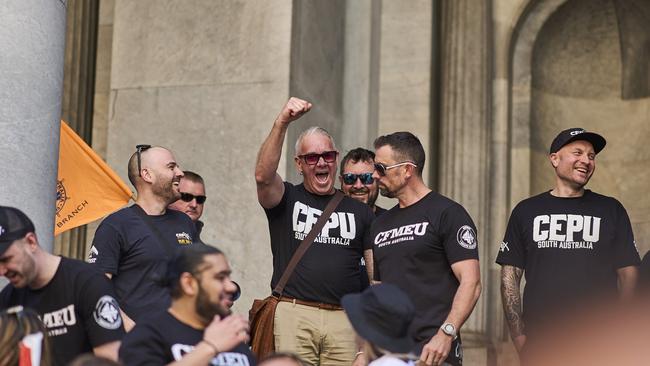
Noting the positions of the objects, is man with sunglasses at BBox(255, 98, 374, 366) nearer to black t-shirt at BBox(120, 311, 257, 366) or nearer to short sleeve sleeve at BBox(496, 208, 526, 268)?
short sleeve sleeve at BBox(496, 208, 526, 268)

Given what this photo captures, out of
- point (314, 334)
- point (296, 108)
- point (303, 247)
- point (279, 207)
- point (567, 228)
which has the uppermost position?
point (296, 108)

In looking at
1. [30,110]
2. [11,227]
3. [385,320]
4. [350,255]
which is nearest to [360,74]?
[350,255]

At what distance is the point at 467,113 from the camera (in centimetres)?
1259

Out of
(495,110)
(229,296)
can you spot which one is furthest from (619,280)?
(495,110)

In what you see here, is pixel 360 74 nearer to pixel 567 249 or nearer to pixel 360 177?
pixel 360 177

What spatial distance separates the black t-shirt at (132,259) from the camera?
310 inches

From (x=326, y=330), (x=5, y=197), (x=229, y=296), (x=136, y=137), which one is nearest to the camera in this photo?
(x=229, y=296)

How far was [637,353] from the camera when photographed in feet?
25.9

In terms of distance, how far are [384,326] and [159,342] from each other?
995 millimetres

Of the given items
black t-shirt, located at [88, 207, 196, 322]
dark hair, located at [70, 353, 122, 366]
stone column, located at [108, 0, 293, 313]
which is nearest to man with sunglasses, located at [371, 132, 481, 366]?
black t-shirt, located at [88, 207, 196, 322]

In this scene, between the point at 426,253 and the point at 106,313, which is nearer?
the point at 106,313

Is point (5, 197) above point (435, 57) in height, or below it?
below

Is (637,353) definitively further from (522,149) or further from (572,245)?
(522,149)

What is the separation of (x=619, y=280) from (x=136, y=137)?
16.9 feet
